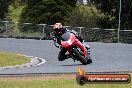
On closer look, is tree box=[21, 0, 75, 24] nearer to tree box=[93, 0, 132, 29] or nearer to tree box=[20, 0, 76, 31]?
tree box=[20, 0, 76, 31]

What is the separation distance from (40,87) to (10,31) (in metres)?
29.0

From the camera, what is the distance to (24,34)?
38750mm

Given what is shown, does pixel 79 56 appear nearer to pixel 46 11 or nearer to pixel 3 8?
pixel 46 11

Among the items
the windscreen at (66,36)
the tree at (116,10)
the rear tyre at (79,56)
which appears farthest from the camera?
the tree at (116,10)

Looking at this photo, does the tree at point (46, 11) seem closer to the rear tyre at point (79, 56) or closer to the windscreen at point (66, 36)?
the rear tyre at point (79, 56)

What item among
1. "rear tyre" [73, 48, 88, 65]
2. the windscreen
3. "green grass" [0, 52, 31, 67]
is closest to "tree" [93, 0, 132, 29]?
"green grass" [0, 52, 31, 67]

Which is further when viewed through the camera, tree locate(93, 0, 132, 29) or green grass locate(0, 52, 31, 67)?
tree locate(93, 0, 132, 29)

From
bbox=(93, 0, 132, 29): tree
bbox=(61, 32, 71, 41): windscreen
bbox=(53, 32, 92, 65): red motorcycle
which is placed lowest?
bbox=(93, 0, 132, 29): tree

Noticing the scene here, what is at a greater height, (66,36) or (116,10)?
(66,36)

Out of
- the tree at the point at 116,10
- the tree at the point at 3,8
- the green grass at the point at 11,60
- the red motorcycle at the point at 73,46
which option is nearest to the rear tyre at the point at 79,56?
the red motorcycle at the point at 73,46

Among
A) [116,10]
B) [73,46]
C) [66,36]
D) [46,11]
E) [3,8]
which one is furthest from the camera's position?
[3,8]

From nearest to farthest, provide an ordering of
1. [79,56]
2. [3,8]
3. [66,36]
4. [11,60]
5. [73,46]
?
[66,36]
[73,46]
[79,56]
[11,60]
[3,8]

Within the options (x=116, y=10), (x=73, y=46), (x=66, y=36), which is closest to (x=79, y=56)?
(x=73, y=46)

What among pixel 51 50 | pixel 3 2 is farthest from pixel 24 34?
pixel 3 2
